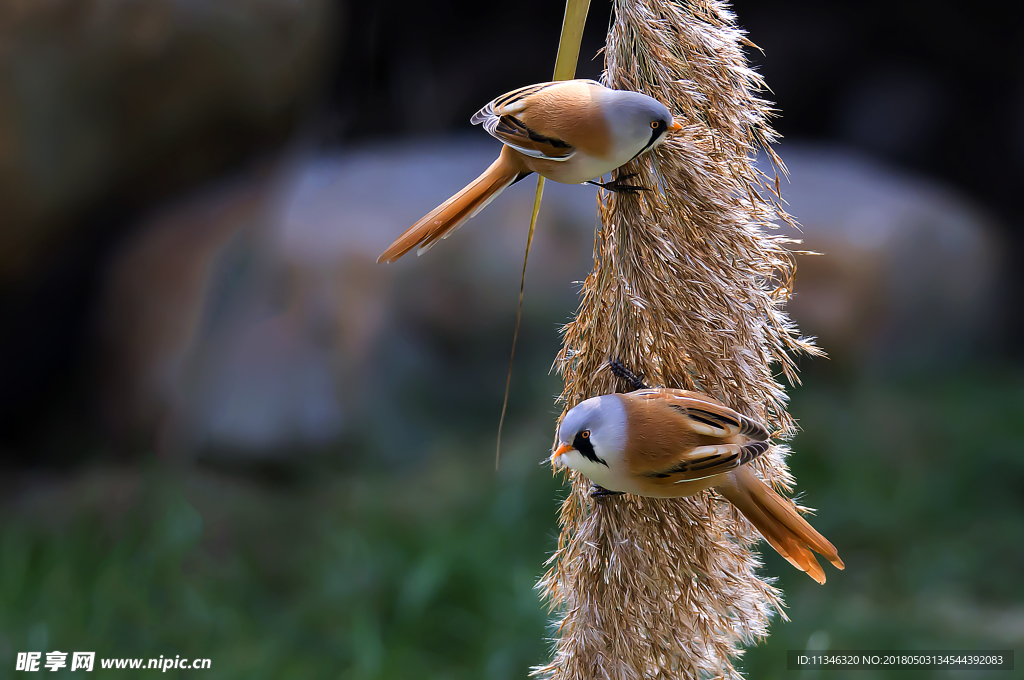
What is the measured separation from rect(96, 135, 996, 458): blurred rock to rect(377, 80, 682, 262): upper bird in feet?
4.34

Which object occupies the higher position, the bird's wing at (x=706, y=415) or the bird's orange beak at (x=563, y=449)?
the bird's wing at (x=706, y=415)

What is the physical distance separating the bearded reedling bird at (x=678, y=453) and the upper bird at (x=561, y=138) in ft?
0.54

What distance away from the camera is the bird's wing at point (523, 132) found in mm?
496

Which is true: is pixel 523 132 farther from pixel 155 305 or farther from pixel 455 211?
pixel 155 305

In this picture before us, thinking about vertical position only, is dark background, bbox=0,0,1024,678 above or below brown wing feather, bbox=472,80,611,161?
below

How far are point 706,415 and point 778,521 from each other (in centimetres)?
9

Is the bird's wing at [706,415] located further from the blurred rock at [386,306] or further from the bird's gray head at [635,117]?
the blurred rock at [386,306]

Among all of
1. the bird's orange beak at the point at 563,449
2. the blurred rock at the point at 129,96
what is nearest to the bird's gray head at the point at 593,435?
the bird's orange beak at the point at 563,449

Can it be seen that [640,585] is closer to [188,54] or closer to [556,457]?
[556,457]

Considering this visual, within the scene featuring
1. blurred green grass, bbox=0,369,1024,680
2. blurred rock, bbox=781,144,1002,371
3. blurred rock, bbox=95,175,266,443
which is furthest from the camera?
blurred rock, bbox=781,144,1002,371

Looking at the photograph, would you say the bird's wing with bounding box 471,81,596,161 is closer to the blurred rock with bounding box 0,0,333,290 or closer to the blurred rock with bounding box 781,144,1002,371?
the blurred rock with bounding box 0,0,333,290

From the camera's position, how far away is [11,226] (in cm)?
164

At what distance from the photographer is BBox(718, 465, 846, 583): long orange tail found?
496 mm

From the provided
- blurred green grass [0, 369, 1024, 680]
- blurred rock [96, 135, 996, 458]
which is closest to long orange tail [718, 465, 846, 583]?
blurred green grass [0, 369, 1024, 680]
